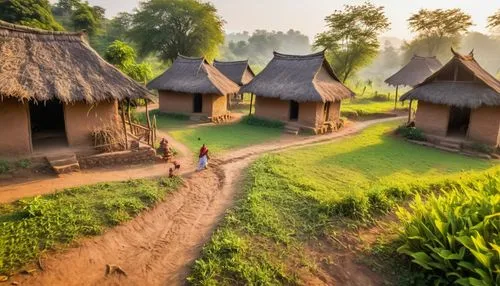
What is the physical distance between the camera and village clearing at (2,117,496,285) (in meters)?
6.15

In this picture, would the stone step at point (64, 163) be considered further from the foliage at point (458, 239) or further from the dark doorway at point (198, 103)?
the dark doorway at point (198, 103)

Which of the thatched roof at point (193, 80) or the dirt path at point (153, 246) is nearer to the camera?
the dirt path at point (153, 246)

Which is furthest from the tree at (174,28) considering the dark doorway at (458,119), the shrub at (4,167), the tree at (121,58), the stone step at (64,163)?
the shrub at (4,167)

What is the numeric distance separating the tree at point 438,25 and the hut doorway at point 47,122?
46134mm

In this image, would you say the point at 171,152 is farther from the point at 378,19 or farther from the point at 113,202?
the point at 378,19

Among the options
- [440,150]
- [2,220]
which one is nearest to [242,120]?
[440,150]

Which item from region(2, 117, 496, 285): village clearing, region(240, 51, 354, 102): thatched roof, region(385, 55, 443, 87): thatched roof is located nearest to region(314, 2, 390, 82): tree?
region(385, 55, 443, 87): thatched roof

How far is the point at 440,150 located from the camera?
57.2 feet

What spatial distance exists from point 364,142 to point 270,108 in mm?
6443

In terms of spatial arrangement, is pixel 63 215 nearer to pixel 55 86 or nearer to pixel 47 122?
pixel 55 86

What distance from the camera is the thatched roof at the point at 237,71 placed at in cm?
3066

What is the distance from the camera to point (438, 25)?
4434cm

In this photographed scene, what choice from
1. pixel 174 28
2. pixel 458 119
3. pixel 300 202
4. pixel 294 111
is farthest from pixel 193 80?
pixel 174 28

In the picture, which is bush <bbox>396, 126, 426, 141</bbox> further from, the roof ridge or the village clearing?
the roof ridge
